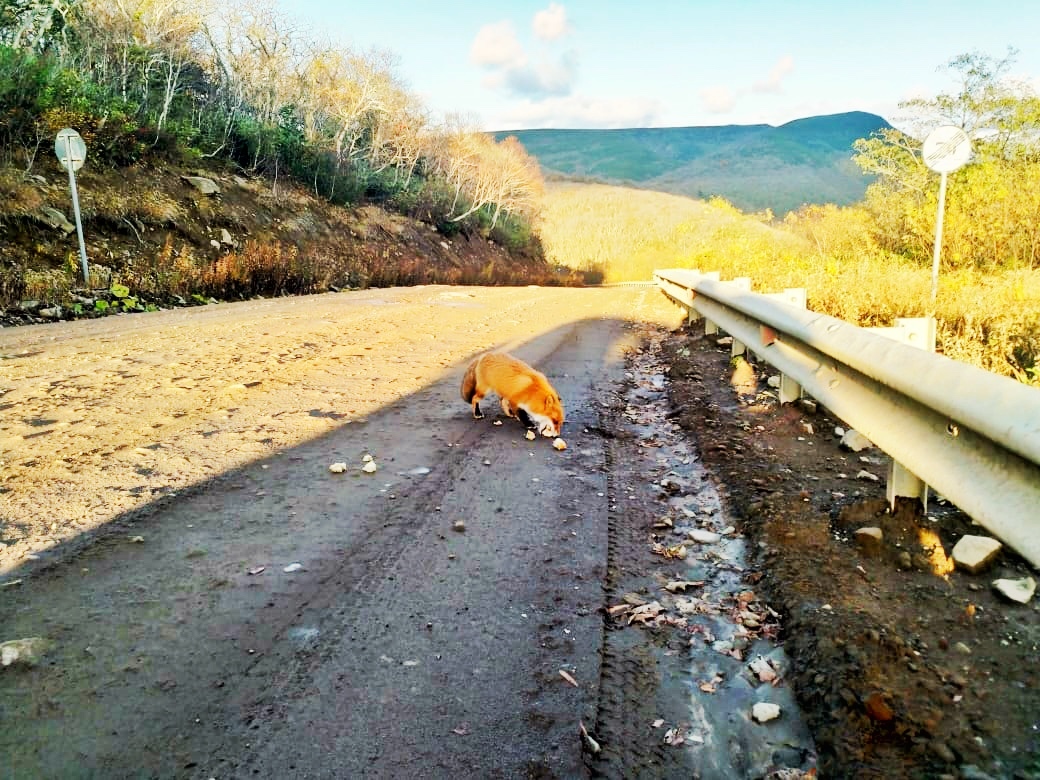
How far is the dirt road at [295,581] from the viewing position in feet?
6.16

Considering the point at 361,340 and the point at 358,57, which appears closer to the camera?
the point at 361,340

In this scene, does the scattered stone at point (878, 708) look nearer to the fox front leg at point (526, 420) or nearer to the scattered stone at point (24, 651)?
the scattered stone at point (24, 651)

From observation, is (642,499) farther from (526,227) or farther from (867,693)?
(526,227)

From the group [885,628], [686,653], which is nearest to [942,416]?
[885,628]

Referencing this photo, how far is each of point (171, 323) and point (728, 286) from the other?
26.3ft

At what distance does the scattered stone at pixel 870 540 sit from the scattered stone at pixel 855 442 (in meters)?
1.41

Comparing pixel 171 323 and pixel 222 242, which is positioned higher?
pixel 222 242

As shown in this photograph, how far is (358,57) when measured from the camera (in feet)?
139

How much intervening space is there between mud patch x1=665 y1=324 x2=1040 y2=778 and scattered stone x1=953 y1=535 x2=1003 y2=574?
4 cm

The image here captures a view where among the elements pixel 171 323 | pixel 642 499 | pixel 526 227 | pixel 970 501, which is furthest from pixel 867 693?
pixel 526 227

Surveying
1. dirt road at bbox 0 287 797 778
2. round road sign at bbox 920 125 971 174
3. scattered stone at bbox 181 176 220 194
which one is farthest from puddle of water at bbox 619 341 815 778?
scattered stone at bbox 181 176 220 194

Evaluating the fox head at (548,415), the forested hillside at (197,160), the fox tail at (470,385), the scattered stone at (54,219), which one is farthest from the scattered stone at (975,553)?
the scattered stone at (54,219)

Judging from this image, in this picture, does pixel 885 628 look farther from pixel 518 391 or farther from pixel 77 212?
pixel 77 212

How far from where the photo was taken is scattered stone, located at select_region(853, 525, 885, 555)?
2971 millimetres
